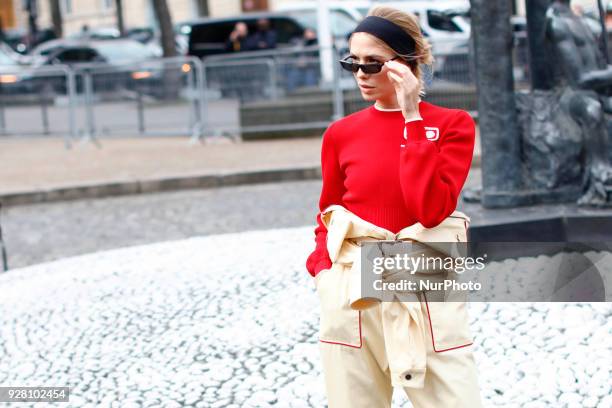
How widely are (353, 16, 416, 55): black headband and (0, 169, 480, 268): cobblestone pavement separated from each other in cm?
590

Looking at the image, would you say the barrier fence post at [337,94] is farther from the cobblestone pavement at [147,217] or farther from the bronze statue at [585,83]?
the bronze statue at [585,83]

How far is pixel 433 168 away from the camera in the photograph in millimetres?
2811

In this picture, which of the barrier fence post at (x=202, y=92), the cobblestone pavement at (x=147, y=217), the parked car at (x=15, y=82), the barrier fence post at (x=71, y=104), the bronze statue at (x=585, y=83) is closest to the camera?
the bronze statue at (x=585, y=83)

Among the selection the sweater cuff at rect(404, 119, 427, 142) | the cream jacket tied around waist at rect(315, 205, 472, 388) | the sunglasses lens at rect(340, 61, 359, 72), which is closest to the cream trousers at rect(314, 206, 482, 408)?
the cream jacket tied around waist at rect(315, 205, 472, 388)

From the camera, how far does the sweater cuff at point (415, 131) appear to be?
9.35ft

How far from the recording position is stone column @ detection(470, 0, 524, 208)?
6930 millimetres

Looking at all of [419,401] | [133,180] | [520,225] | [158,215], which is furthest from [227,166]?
[419,401]

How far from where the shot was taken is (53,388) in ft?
15.9

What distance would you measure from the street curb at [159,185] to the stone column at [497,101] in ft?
18.2

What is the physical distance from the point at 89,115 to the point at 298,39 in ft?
31.7

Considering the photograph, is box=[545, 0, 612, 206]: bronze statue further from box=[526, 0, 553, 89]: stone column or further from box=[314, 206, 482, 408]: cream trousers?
box=[314, 206, 482, 408]: cream trousers

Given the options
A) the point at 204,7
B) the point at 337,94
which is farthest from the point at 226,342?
the point at 204,7

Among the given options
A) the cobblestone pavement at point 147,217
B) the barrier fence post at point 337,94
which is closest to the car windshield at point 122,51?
the barrier fence post at point 337,94

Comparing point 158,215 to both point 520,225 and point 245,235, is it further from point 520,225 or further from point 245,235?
point 520,225
